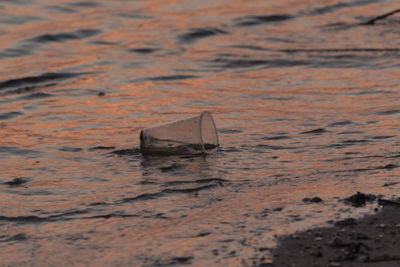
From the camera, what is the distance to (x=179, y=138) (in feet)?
18.2

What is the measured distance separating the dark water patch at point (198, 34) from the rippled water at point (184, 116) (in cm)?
3

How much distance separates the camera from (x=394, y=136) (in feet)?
18.5

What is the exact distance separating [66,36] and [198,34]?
180cm

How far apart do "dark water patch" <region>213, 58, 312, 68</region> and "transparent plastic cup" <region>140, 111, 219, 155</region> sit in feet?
12.0

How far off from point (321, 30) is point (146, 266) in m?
Result: 8.44

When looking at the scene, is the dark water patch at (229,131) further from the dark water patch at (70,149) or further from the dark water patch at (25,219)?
the dark water patch at (25,219)

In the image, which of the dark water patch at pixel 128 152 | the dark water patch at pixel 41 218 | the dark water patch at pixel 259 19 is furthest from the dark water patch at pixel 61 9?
the dark water patch at pixel 41 218

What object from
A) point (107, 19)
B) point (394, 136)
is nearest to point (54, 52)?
point (107, 19)

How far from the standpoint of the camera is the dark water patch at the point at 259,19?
12.1m

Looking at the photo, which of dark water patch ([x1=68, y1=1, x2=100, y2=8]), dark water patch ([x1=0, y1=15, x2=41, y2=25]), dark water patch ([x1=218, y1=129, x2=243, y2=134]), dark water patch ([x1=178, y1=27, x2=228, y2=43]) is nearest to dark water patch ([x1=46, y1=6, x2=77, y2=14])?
dark water patch ([x1=68, y1=1, x2=100, y2=8])

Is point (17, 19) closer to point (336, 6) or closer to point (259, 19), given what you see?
point (259, 19)

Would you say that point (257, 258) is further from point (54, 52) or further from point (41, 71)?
point (54, 52)

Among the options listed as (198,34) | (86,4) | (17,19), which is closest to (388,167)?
(198,34)

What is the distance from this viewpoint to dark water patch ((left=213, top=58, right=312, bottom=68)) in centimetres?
911
